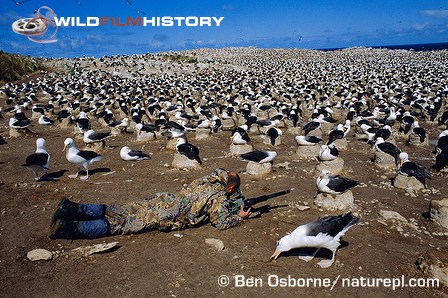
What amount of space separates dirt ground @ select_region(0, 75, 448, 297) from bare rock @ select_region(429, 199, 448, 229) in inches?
9.3

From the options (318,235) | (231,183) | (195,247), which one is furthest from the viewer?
(231,183)

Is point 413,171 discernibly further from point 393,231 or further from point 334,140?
point 334,140

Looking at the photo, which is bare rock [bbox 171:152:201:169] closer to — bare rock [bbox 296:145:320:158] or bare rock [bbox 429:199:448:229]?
bare rock [bbox 296:145:320:158]

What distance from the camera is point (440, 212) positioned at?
7652 mm

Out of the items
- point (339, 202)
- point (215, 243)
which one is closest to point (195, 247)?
point (215, 243)

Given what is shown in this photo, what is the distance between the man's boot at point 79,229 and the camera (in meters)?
6.42

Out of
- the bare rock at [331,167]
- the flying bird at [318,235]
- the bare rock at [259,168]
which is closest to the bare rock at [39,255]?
the flying bird at [318,235]

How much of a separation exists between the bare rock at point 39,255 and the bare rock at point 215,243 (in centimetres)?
281

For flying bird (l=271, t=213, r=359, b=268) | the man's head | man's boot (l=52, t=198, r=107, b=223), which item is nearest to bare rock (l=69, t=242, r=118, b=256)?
man's boot (l=52, t=198, r=107, b=223)

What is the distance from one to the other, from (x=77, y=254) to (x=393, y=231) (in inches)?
253

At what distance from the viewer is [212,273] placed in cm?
594

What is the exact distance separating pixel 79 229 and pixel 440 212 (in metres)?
7.54

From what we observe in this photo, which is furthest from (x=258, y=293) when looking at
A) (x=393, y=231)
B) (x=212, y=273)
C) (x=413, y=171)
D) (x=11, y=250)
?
(x=413, y=171)

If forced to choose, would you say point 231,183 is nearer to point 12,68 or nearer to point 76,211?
point 76,211
